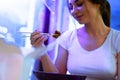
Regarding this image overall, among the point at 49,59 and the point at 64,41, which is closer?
A: the point at 49,59

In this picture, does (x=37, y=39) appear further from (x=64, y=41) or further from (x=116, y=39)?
(x=116, y=39)

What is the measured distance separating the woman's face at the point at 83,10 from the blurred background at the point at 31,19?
132mm

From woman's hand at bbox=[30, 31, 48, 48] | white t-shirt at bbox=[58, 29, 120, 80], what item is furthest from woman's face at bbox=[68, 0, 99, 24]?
woman's hand at bbox=[30, 31, 48, 48]

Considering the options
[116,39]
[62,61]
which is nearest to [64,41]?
[62,61]

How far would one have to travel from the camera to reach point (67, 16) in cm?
116

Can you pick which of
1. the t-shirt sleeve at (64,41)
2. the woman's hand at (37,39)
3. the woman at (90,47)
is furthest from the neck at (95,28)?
the woman's hand at (37,39)

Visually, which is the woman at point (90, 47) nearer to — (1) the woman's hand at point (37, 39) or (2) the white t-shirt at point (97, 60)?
(2) the white t-shirt at point (97, 60)

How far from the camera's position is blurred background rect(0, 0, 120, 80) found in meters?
0.89

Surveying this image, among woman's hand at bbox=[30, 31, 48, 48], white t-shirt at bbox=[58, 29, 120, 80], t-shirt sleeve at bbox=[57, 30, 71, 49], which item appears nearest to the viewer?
woman's hand at bbox=[30, 31, 48, 48]

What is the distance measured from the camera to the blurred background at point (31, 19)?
0.89 meters

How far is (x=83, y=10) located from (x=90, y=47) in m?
0.18

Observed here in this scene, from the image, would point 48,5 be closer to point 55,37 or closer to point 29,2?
point 29,2

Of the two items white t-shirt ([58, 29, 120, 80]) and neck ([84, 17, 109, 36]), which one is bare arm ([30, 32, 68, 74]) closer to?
white t-shirt ([58, 29, 120, 80])

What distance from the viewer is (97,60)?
96cm
